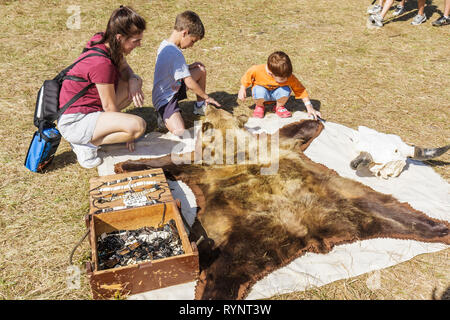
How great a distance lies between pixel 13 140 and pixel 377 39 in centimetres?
716

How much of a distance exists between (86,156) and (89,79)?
81 centimetres

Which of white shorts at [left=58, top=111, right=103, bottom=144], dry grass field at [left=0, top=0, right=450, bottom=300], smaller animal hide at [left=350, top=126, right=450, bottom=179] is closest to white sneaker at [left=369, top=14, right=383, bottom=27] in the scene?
dry grass field at [left=0, top=0, right=450, bottom=300]

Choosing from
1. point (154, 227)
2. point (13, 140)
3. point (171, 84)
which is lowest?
point (154, 227)

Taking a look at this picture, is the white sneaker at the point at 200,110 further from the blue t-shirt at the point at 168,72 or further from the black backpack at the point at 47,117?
the black backpack at the point at 47,117

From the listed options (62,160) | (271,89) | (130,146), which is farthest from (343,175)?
(62,160)

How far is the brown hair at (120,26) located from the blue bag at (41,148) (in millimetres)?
978

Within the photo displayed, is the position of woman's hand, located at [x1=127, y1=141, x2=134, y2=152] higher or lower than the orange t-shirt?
lower

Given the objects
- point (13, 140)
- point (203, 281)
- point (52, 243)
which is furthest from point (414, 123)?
point (13, 140)

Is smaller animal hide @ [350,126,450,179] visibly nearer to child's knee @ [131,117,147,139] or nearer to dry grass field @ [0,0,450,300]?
dry grass field @ [0,0,450,300]

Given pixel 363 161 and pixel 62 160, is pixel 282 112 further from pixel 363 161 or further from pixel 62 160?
pixel 62 160

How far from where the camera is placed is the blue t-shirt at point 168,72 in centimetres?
417

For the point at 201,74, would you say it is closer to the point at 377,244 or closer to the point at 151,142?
the point at 151,142

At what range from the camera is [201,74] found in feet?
15.7

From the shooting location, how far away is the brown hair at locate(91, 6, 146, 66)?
3.28 meters
